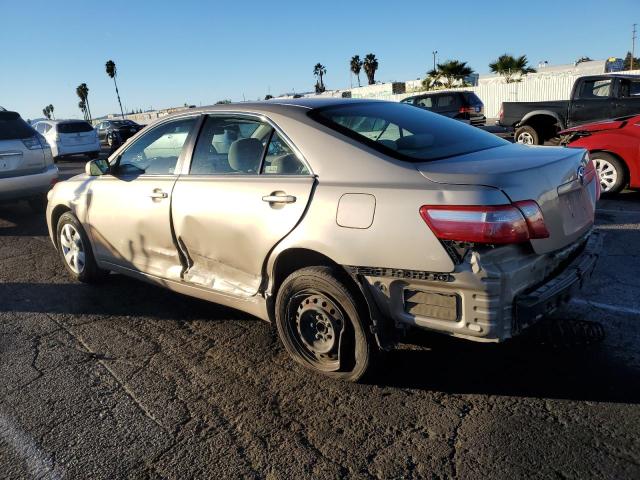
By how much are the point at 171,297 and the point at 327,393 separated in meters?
2.26

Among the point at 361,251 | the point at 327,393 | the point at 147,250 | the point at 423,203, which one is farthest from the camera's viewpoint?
the point at 147,250

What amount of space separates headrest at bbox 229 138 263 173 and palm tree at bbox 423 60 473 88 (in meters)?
37.0

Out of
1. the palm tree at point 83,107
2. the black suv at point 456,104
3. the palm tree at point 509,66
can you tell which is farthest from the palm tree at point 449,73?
the palm tree at point 83,107

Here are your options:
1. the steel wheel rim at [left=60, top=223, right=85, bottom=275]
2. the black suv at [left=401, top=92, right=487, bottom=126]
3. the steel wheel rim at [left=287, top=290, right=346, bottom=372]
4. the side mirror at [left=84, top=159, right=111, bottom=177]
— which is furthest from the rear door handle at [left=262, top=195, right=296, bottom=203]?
the black suv at [left=401, top=92, right=487, bottom=126]

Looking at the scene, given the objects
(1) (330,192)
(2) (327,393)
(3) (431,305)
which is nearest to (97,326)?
(2) (327,393)

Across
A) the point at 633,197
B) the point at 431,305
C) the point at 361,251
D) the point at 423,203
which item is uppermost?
the point at 423,203

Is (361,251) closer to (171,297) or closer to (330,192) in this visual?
(330,192)

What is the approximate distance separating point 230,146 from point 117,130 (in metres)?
24.5

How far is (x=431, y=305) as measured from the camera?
102 inches

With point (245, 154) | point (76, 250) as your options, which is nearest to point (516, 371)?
point (245, 154)

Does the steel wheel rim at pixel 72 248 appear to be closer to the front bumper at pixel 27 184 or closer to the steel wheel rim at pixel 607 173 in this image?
the front bumper at pixel 27 184

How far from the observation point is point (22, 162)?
8.01m

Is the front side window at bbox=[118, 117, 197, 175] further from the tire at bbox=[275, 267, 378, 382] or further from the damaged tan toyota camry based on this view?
the tire at bbox=[275, 267, 378, 382]

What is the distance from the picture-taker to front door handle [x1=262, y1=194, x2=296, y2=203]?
9.94 ft
